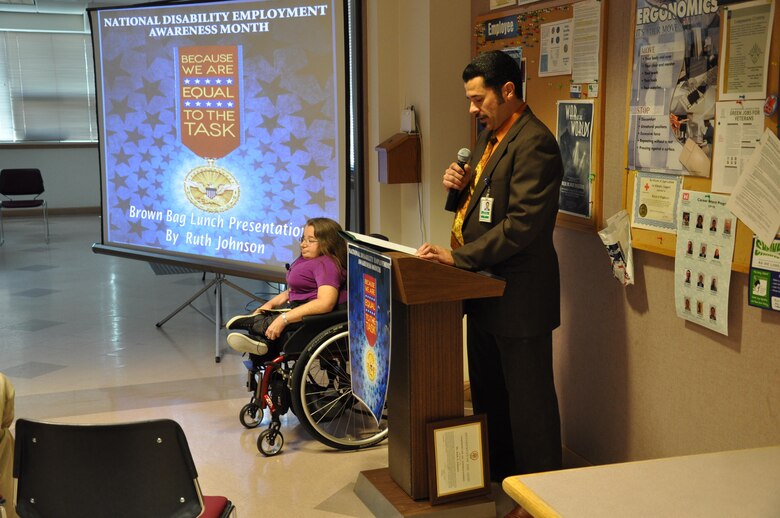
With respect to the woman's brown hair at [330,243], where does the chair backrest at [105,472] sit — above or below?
below

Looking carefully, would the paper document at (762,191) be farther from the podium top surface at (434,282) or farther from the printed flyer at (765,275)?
the podium top surface at (434,282)

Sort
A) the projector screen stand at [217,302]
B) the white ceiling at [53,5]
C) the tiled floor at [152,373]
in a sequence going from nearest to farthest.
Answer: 1. the tiled floor at [152,373]
2. the projector screen stand at [217,302]
3. the white ceiling at [53,5]

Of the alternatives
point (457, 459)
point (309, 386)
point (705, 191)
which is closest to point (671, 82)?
point (705, 191)

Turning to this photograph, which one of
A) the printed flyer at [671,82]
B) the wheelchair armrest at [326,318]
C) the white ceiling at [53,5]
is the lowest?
the wheelchair armrest at [326,318]

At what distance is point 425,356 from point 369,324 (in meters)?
0.25

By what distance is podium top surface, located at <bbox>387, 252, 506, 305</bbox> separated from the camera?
296 cm

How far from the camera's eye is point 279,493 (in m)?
3.53

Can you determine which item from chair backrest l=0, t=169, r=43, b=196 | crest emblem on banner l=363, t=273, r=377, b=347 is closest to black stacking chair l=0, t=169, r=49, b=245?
chair backrest l=0, t=169, r=43, b=196

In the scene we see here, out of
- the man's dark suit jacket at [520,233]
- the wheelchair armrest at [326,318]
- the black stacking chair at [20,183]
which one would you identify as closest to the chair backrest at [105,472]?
the man's dark suit jacket at [520,233]

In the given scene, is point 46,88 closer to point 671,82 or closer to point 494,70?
point 494,70

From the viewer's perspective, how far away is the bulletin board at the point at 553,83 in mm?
3289

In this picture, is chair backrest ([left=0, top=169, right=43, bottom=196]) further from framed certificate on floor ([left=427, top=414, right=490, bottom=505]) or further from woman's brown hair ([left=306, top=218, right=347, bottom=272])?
framed certificate on floor ([left=427, top=414, right=490, bottom=505])

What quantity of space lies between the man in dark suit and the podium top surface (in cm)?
7

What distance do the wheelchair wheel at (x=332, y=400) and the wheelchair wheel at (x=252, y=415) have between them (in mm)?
290
